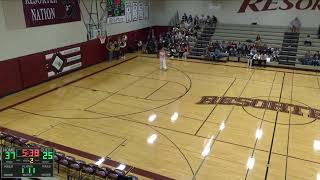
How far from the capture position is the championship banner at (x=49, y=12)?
1572 centimetres

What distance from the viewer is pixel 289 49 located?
895 inches

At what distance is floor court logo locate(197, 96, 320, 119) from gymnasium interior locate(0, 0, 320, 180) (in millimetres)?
48

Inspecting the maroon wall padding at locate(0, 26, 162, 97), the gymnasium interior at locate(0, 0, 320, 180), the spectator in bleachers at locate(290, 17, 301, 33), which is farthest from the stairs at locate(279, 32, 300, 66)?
the maroon wall padding at locate(0, 26, 162, 97)

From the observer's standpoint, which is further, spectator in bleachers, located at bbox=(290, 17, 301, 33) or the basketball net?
spectator in bleachers, located at bbox=(290, 17, 301, 33)

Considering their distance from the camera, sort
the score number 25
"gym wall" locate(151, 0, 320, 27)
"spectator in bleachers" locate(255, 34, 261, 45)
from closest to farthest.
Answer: the score number 25 → "spectator in bleachers" locate(255, 34, 261, 45) → "gym wall" locate(151, 0, 320, 27)

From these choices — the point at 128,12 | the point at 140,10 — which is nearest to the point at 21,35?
the point at 128,12

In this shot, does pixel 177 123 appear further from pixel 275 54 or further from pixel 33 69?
pixel 275 54

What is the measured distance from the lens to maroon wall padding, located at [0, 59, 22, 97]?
48.1ft

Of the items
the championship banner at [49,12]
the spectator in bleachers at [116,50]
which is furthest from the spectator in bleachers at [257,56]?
the championship banner at [49,12]

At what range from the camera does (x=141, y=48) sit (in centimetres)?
2652

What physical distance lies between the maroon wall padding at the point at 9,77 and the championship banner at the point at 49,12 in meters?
2.28
